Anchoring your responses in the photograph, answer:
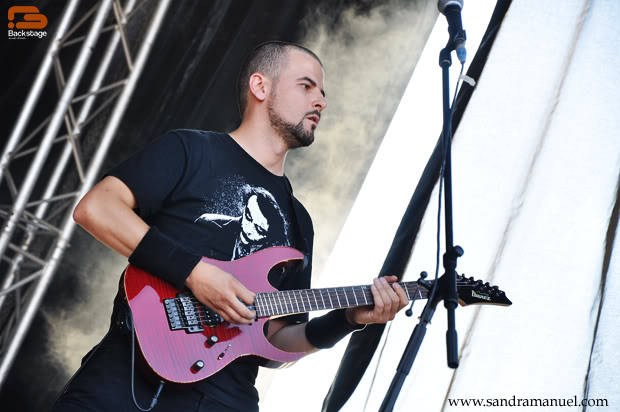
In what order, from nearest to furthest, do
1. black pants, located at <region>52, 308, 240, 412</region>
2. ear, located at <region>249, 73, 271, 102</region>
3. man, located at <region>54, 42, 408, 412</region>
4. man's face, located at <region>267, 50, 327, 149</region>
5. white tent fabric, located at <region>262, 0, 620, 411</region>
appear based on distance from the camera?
black pants, located at <region>52, 308, 240, 412</region> → man, located at <region>54, 42, 408, 412</region> → white tent fabric, located at <region>262, 0, 620, 411</region> → man's face, located at <region>267, 50, 327, 149</region> → ear, located at <region>249, 73, 271, 102</region>

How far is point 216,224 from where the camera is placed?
1907 millimetres

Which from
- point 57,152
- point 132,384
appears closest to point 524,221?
point 132,384

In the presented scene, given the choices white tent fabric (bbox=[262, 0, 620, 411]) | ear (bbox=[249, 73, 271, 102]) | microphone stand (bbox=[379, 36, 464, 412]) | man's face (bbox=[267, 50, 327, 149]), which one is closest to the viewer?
microphone stand (bbox=[379, 36, 464, 412])

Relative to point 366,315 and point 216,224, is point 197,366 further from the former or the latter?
point 366,315

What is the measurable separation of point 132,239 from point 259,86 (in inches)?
39.8

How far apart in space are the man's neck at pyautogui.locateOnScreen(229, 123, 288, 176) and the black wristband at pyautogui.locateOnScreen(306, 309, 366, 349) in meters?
0.61

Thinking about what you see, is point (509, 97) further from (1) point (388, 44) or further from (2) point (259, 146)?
(2) point (259, 146)

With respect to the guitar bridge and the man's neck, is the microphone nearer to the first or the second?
the man's neck

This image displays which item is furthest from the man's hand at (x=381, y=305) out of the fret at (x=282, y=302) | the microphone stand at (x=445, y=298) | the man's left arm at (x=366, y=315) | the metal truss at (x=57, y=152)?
the metal truss at (x=57, y=152)

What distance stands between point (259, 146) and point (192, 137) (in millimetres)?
327

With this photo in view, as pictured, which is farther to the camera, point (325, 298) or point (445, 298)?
point (325, 298)

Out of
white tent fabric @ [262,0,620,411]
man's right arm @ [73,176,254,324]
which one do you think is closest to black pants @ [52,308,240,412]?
man's right arm @ [73,176,254,324]

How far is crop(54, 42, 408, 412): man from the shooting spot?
5.36 ft

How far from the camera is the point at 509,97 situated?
270cm
